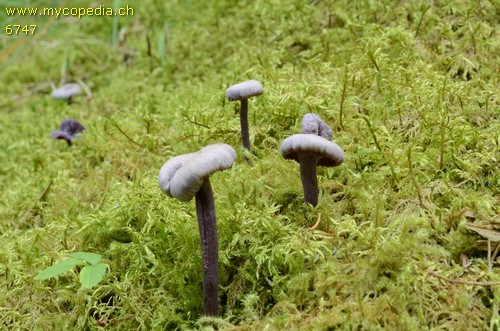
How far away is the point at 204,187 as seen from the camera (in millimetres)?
2025

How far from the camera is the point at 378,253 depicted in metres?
2.06

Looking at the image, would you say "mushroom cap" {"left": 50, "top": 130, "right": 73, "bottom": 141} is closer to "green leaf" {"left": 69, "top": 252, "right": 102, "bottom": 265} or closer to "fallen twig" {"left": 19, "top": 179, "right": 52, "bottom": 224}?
"fallen twig" {"left": 19, "top": 179, "right": 52, "bottom": 224}

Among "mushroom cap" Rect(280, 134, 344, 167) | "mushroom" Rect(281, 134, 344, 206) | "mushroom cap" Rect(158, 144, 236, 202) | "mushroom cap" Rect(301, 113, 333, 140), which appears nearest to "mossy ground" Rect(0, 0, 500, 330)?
"mushroom" Rect(281, 134, 344, 206)

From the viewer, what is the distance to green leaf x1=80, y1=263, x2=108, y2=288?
2.10 meters

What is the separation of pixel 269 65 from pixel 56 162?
1.94 meters

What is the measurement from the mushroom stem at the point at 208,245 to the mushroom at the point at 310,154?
41cm

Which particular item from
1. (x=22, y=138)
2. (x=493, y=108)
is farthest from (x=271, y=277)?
(x=22, y=138)

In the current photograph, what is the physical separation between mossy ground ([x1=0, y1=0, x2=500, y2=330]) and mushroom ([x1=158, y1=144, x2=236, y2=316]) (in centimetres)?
17

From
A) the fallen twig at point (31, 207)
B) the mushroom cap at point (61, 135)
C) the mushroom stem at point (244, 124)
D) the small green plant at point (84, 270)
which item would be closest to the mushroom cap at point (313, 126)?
the mushroom stem at point (244, 124)

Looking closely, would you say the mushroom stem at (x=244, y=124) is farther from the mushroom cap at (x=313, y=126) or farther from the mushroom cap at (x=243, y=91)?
the mushroom cap at (x=313, y=126)

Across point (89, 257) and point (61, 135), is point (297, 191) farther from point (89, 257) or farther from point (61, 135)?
point (61, 135)

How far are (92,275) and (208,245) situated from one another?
1.78ft

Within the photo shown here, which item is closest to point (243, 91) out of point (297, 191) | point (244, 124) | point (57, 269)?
point (244, 124)

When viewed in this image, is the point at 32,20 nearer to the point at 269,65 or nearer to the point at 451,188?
the point at 269,65
